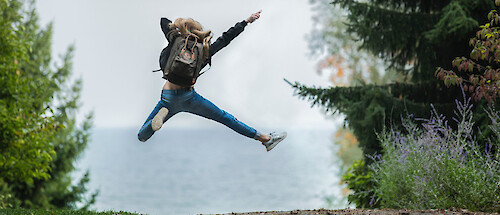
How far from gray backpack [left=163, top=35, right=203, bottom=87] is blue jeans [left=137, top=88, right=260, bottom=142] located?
148mm

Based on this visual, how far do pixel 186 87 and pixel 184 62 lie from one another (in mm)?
347

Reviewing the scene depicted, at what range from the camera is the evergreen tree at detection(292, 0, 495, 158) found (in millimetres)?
9148

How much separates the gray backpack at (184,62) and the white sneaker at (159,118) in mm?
309

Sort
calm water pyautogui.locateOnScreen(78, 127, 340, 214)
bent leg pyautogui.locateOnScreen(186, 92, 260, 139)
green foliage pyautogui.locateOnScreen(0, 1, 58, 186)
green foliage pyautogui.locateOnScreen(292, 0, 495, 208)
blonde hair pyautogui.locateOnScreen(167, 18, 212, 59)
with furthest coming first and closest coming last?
calm water pyautogui.locateOnScreen(78, 127, 340, 214), green foliage pyautogui.locateOnScreen(0, 1, 58, 186), green foliage pyautogui.locateOnScreen(292, 0, 495, 208), bent leg pyautogui.locateOnScreen(186, 92, 260, 139), blonde hair pyautogui.locateOnScreen(167, 18, 212, 59)

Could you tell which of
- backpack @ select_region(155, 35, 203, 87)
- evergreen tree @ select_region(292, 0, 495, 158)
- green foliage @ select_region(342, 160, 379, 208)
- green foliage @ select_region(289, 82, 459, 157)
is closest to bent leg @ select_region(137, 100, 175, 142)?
backpack @ select_region(155, 35, 203, 87)

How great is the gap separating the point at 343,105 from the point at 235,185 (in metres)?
37.6

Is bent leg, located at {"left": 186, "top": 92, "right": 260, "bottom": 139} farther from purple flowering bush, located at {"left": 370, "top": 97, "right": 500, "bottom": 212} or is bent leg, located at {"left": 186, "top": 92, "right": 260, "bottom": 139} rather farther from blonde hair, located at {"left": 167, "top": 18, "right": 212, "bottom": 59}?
purple flowering bush, located at {"left": 370, "top": 97, "right": 500, "bottom": 212}

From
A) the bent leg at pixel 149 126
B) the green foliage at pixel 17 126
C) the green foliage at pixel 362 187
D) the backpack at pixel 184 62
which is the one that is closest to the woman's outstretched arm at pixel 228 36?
the backpack at pixel 184 62

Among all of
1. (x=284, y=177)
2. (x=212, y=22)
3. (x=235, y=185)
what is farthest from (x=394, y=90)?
(x=284, y=177)

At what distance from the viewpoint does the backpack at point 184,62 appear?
5.41 meters

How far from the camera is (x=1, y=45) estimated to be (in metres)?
9.51

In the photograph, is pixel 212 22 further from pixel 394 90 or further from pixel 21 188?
pixel 21 188

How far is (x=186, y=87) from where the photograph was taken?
5.65 m

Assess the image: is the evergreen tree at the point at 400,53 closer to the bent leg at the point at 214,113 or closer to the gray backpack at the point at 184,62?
the bent leg at the point at 214,113
